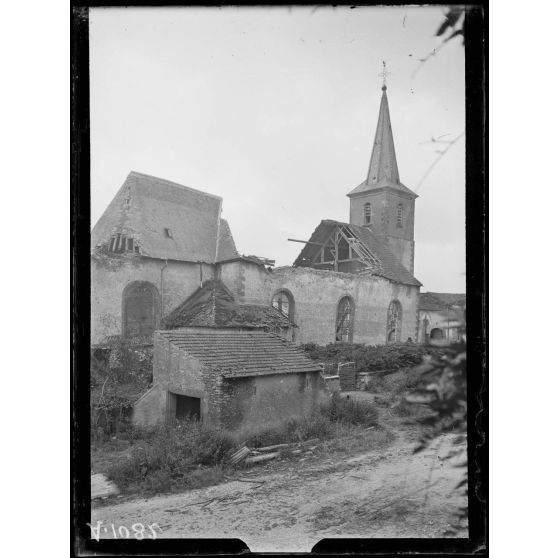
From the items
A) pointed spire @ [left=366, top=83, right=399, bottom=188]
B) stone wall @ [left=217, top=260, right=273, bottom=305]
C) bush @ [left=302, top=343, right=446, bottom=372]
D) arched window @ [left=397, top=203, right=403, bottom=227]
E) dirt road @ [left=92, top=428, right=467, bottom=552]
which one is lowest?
dirt road @ [left=92, top=428, right=467, bottom=552]

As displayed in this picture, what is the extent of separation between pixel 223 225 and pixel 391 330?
7.87ft

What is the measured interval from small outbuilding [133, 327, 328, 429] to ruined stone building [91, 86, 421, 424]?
1cm

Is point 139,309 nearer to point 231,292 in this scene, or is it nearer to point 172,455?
point 231,292

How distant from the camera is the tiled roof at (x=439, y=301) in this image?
377cm

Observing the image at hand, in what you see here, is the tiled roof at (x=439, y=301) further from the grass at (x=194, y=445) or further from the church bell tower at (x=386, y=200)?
the grass at (x=194, y=445)

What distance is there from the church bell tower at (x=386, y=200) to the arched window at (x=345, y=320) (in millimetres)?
879

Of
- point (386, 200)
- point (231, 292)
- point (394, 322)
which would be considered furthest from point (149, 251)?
point (394, 322)

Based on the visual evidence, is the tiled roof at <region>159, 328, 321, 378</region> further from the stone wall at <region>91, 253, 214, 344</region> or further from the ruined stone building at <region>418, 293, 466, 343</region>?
the ruined stone building at <region>418, 293, 466, 343</region>

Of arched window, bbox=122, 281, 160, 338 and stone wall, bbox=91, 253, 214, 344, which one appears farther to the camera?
arched window, bbox=122, 281, 160, 338

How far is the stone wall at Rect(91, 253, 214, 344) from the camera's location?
423 centimetres

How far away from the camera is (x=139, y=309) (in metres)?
4.57

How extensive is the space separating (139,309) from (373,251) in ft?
9.81

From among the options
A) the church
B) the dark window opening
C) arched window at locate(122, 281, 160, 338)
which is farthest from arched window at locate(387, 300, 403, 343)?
arched window at locate(122, 281, 160, 338)
